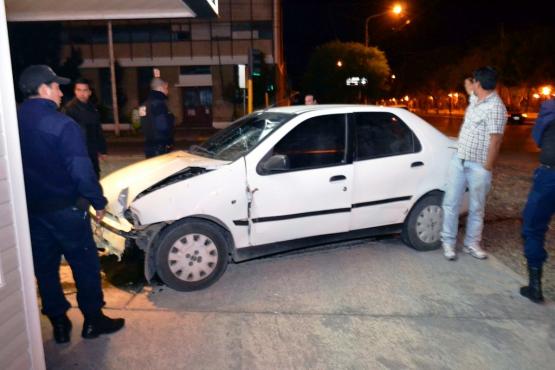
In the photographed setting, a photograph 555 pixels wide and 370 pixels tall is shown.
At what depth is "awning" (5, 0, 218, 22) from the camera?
5.16 m

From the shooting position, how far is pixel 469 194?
5449mm

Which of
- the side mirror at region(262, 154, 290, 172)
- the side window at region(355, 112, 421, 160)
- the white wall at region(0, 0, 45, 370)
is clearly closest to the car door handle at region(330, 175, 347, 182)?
the side window at region(355, 112, 421, 160)

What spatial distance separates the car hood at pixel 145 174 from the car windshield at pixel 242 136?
0.49ft

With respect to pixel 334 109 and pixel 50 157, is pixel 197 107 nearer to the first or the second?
pixel 334 109

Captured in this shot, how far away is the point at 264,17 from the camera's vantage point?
3569cm

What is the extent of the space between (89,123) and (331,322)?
4481 millimetres

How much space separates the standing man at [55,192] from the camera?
329 centimetres

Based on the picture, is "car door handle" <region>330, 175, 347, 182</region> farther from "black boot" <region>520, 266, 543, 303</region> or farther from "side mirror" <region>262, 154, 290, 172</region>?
"black boot" <region>520, 266, 543, 303</region>

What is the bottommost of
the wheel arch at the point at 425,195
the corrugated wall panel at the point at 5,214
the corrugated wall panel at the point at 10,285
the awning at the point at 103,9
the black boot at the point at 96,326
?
the black boot at the point at 96,326

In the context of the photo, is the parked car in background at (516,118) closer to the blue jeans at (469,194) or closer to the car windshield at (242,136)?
the blue jeans at (469,194)

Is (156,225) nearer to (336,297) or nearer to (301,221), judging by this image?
(301,221)

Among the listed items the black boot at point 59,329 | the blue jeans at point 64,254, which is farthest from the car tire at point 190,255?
the black boot at point 59,329

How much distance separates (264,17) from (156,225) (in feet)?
110

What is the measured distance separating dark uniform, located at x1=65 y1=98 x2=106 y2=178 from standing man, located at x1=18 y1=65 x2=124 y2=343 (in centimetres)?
326
